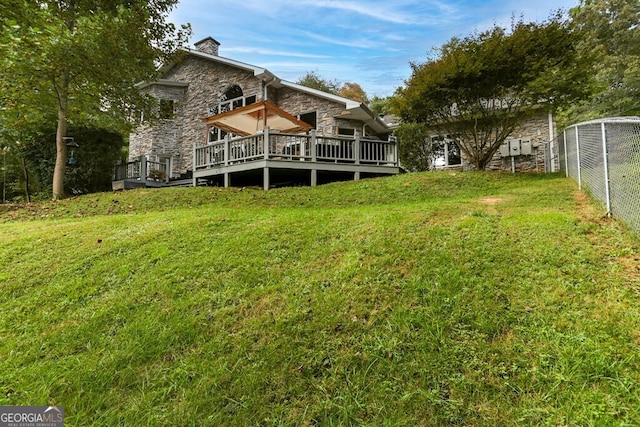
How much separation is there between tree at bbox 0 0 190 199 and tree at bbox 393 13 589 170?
8.85m

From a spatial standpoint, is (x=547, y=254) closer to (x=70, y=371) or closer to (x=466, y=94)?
(x=70, y=371)

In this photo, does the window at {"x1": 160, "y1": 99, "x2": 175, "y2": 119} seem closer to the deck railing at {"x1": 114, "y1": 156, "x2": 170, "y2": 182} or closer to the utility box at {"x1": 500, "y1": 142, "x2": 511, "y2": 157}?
the deck railing at {"x1": 114, "y1": 156, "x2": 170, "y2": 182}

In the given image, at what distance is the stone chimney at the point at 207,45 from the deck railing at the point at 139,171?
6.04 m

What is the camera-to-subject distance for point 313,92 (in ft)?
42.2

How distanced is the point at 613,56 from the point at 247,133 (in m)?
20.1

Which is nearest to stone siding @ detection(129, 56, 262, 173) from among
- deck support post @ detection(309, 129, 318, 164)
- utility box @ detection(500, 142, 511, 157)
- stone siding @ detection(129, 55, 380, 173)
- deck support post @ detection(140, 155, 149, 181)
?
stone siding @ detection(129, 55, 380, 173)

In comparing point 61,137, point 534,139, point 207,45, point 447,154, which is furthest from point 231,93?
point 534,139

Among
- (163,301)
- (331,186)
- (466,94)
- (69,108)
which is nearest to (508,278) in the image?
(163,301)

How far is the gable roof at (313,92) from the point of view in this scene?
39.6ft

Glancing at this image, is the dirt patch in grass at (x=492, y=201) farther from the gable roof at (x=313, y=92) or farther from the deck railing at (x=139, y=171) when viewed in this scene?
the deck railing at (x=139, y=171)

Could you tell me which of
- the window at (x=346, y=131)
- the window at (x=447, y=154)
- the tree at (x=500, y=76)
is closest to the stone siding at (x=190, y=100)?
the window at (x=346, y=131)

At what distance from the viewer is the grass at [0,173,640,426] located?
6.68ft

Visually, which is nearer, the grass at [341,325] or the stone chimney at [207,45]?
→ the grass at [341,325]

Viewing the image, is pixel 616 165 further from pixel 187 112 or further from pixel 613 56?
pixel 613 56
